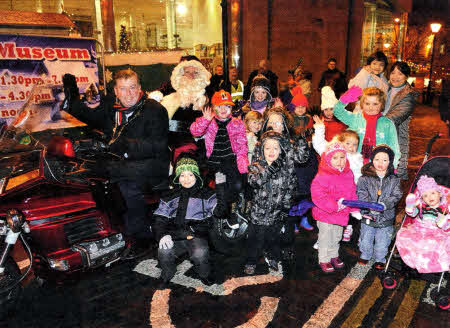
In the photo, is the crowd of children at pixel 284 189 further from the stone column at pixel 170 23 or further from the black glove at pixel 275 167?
the stone column at pixel 170 23

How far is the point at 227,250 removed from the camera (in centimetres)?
484

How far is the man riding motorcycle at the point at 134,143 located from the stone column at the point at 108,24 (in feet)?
24.5

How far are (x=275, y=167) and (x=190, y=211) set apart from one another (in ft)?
3.56

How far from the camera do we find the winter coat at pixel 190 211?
4105 millimetres

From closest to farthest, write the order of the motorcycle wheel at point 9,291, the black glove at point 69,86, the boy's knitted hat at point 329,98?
1. the motorcycle wheel at point 9,291
2. the black glove at point 69,86
3. the boy's knitted hat at point 329,98

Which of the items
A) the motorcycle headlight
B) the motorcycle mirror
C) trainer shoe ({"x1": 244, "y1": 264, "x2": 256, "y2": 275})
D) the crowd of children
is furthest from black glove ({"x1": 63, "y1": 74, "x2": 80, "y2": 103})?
trainer shoe ({"x1": 244, "y1": 264, "x2": 256, "y2": 275})

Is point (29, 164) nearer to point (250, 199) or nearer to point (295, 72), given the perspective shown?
point (250, 199)

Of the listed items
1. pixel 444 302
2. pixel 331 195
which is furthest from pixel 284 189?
pixel 444 302

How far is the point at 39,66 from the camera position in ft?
20.2

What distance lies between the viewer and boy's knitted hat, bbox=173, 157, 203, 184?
4047 mm

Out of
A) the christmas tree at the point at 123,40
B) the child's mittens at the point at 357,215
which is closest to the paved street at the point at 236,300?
the child's mittens at the point at 357,215

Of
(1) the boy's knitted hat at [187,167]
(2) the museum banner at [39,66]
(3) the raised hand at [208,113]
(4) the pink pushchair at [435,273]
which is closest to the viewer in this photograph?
(4) the pink pushchair at [435,273]

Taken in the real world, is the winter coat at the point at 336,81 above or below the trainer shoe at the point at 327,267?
above

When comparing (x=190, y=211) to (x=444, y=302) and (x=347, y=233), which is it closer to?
(x=347, y=233)
